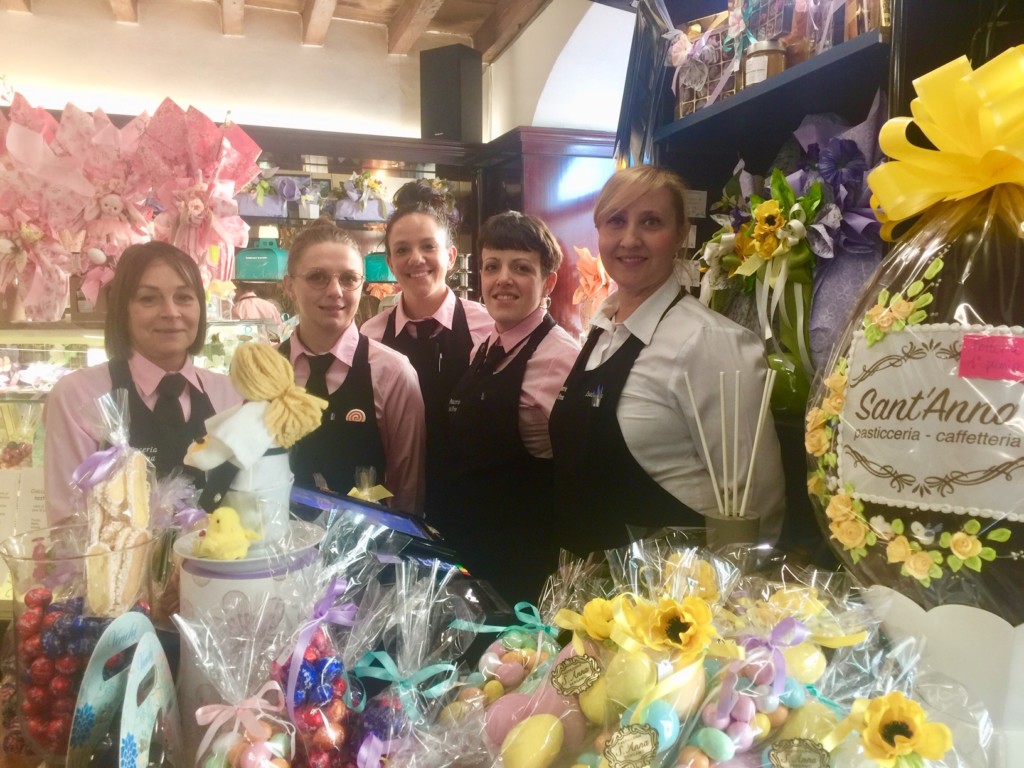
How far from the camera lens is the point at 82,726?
2.10 ft

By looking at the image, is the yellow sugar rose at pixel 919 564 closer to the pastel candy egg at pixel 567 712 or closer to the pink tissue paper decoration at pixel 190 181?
the pastel candy egg at pixel 567 712

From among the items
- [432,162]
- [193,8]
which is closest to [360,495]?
[432,162]

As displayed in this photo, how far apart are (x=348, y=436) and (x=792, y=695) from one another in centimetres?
126

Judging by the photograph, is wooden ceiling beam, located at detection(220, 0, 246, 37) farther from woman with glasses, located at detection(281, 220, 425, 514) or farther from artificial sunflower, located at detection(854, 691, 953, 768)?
artificial sunflower, located at detection(854, 691, 953, 768)

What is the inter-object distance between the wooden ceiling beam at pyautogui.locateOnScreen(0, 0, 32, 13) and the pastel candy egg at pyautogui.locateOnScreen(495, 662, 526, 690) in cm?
474

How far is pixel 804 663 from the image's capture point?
0.68 m

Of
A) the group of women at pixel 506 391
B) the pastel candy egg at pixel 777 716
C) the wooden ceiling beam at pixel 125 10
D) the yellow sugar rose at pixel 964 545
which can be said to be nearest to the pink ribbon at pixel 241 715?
the pastel candy egg at pixel 777 716

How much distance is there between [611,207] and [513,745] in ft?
3.86

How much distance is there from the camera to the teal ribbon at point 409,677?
2.51ft

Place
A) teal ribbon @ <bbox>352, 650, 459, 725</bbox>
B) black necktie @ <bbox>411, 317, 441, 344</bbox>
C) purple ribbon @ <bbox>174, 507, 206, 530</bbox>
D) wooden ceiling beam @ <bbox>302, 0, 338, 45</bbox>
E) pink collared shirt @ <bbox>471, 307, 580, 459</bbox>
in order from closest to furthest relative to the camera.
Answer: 1. teal ribbon @ <bbox>352, 650, 459, 725</bbox>
2. purple ribbon @ <bbox>174, 507, 206, 530</bbox>
3. pink collared shirt @ <bbox>471, 307, 580, 459</bbox>
4. black necktie @ <bbox>411, 317, 441, 344</bbox>
5. wooden ceiling beam @ <bbox>302, 0, 338, 45</bbox>

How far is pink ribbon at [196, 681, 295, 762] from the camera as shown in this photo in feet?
2.15

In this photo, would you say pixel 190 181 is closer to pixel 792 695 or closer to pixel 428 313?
pixel 428 313

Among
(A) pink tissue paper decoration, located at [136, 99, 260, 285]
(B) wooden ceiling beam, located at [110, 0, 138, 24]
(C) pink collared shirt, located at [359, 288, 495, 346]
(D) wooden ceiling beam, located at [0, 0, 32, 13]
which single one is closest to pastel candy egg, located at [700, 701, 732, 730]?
(A) pink tissue paper decoration, located at [136, 99, 260, 285]

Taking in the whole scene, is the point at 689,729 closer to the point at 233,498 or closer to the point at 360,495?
the point at 233,498
